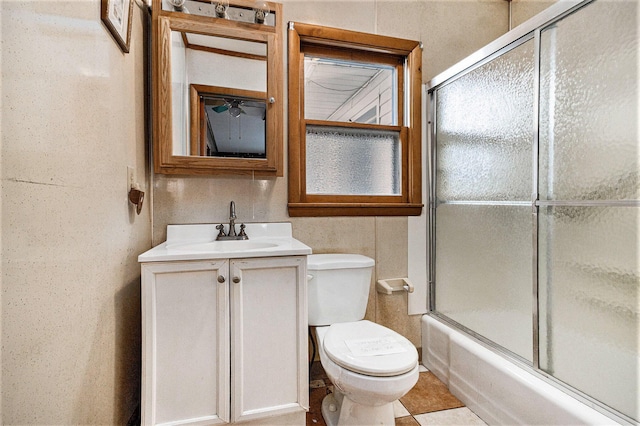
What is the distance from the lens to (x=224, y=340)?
122 cm

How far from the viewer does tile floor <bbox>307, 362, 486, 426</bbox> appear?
1468 mm

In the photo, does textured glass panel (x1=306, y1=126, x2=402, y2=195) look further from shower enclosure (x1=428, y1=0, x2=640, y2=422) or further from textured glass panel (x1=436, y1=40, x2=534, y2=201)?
shower enclosure (x1=428, y1=0, x2=640, y2=422)

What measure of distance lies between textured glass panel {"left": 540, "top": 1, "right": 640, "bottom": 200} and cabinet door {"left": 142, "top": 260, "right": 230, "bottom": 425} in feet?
4.42

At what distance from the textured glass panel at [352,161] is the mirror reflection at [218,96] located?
1.13 ft

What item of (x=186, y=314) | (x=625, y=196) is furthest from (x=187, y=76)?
(x=625, y=196)

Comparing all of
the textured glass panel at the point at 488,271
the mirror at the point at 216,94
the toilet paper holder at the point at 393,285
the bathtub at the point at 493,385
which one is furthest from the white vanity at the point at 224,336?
the textured glass panel at the point at 488,271

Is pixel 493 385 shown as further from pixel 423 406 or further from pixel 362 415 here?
pixel 362 415

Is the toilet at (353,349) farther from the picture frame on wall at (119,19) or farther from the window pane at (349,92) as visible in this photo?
the picture frame on wall at (119,19)

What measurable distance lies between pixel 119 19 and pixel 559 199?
1.75 meters

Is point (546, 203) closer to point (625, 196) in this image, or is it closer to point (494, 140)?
point (625, 196)

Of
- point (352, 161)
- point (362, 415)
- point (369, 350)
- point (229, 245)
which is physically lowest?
point (362, 415)

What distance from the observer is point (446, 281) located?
190cm

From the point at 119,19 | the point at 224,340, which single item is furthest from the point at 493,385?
the point at 119,19

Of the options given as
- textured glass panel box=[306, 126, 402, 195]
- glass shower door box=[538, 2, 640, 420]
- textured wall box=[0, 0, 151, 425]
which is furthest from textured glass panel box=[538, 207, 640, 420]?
textured wall box=[0, 0, 151, 425]
